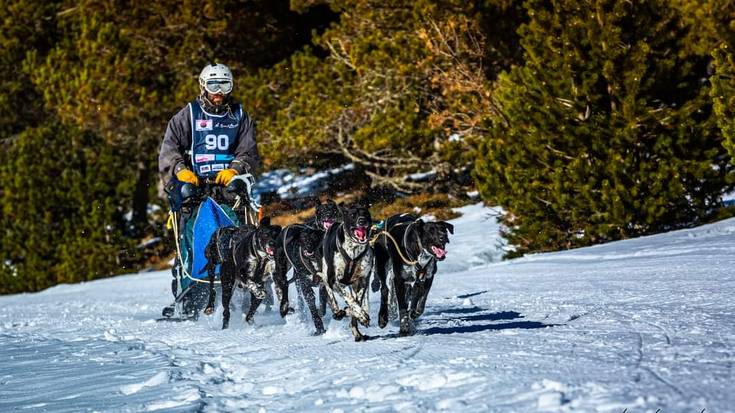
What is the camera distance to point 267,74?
67.4 feet

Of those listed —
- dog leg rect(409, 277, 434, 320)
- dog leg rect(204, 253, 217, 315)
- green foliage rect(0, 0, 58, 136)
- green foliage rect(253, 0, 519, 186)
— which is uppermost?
green foliage rect(0, 0, 58, 136)

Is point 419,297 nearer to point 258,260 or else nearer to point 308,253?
point 308,253

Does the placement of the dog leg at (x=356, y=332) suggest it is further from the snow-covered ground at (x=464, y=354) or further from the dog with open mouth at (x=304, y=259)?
the dog with open mouth at (x=304, y=259)

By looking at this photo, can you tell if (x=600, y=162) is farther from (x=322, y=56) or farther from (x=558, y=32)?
(x=322, y=56)

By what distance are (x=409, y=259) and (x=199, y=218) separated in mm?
3337

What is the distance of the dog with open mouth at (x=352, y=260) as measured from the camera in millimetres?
6562

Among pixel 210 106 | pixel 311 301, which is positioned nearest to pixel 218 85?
pixel 210 106

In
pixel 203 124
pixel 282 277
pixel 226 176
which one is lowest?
pixel 282 277

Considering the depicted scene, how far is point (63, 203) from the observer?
2491 centimetres

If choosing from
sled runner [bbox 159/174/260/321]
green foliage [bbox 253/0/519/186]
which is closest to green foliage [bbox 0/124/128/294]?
green foliage [bbox 253/0/519/186]

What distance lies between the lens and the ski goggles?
→ 30.7 feet

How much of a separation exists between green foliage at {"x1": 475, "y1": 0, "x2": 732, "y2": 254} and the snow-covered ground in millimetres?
1427

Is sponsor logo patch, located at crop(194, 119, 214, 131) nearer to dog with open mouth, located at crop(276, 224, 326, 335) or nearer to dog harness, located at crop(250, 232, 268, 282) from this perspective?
dog harness, located at crop(250, 232, 268, 282)

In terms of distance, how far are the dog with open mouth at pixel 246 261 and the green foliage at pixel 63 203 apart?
16129 mm
